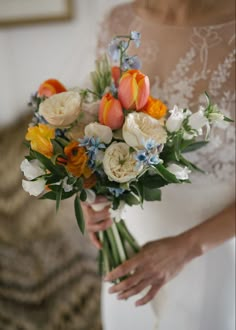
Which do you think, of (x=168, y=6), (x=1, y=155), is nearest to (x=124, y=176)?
(x=168, y=6)

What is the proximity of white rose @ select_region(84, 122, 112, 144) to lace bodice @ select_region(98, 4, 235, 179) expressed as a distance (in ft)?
0.80

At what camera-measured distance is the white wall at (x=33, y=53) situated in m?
1.83

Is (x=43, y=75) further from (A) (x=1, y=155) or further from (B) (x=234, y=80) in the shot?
(B) (x=234, y=80)

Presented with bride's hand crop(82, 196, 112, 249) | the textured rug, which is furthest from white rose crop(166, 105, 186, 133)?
the textured rug

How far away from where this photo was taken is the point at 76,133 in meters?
0.69

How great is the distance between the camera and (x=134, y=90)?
2.05 ft

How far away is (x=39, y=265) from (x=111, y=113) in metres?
1.33

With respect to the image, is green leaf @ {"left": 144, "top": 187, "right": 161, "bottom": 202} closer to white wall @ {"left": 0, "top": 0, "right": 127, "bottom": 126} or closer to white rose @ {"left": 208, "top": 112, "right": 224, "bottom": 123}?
white rose @ {"left": 208, "top": 112, "right": 224, "bottom": 123}

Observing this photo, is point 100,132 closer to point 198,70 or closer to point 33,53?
point 198,70

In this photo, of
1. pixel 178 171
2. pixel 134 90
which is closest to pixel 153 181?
pixel 178 171

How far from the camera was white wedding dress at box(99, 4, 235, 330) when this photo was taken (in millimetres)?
848

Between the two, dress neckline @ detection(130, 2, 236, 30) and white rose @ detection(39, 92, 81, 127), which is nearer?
white rose @ detection(39, 92, 81, 127)

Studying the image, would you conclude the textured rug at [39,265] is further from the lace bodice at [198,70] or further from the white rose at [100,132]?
the white rose at [100,132]

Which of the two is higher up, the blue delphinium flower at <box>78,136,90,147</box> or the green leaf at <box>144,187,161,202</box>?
the blue delphinium flower at <box>78,136,90,147</box>
